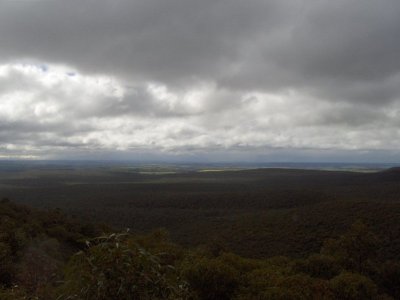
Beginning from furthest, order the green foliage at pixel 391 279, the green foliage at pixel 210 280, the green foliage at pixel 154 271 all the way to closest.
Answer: the green foliage at pixel 391 279
the green foliage at pixel 210 280
the green foliage at pixel 154 271

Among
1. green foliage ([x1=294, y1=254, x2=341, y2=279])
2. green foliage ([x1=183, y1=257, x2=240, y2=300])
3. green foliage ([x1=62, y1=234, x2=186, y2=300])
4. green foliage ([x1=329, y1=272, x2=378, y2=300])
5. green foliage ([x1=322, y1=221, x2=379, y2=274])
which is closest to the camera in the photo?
green foliage ([x1=62, y1=234, x2=186, y2=300])

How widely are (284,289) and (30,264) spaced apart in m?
15.8

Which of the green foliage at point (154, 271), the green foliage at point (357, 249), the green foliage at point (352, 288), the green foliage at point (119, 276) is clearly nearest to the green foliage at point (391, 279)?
the green foliage at point (154, 271)

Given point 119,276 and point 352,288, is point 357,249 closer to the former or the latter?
point 352,288

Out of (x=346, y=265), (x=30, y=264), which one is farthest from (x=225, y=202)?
(x=30, y=264)

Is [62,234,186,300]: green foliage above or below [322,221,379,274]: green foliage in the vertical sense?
above

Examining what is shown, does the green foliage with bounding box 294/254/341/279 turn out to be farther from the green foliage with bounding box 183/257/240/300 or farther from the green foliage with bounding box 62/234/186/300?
the green foliage with bounding box 62/234/186/300

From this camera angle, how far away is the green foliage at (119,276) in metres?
5.69

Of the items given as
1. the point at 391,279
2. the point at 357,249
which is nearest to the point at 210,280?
the point at 391,279

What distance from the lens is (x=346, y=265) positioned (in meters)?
29.6

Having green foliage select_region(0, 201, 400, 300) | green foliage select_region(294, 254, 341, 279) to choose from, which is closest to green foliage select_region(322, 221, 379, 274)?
green foliage select_region(0, 201, 400, 300)

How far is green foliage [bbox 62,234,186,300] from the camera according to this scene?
5.69 metres

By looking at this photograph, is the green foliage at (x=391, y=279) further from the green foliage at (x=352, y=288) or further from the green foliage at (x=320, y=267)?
the green foliage at (x=352, y=288)

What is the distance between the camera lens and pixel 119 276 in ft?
18.8
